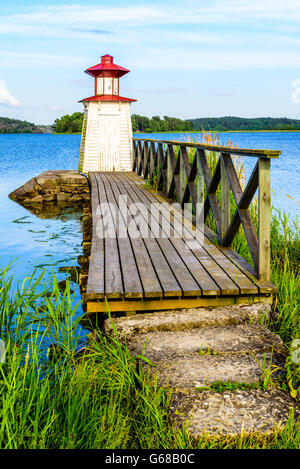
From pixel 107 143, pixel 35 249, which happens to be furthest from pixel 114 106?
pixel 35 249

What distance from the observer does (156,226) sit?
5688mm

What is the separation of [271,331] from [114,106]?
1178cm

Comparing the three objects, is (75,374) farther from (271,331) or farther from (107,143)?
(107,143)

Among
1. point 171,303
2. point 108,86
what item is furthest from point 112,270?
point 108,86

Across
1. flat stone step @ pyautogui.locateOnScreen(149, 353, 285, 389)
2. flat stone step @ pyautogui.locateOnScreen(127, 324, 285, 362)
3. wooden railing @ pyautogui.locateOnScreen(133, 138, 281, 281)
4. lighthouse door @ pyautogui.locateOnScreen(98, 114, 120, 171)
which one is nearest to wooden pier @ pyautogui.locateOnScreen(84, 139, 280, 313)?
wooden railing @ pyautogui.locateOnScreen(133, 138, 281, 281)

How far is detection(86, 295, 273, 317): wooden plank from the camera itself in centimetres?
341

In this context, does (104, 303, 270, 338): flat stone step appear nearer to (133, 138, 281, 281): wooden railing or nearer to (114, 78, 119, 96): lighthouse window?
(133, 138, 281, 281): wooden railing

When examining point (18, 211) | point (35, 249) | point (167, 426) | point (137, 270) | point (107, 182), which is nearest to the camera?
point (167, 426)

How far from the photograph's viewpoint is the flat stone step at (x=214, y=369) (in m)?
2.63

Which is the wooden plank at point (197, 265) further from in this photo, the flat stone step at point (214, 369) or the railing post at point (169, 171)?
the railing post at point (169, 171)

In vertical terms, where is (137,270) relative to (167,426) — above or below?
above

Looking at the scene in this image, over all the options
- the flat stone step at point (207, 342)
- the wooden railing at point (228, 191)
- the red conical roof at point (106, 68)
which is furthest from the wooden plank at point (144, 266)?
the red conical roof at point (106, 68)

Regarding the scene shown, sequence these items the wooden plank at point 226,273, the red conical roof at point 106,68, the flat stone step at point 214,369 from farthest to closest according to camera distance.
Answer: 1. the red conical roof at point 106,68
2. the wooden plank at point 226,273
3. the flat stone step at point 214,369

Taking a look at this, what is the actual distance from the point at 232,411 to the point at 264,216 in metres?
1.65
